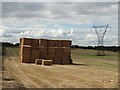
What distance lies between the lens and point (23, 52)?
30.5 meters

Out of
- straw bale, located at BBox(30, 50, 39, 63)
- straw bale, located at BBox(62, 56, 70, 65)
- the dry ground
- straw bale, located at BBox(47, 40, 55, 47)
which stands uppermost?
straw bale, located at BBox(47, 40, 55, 47)

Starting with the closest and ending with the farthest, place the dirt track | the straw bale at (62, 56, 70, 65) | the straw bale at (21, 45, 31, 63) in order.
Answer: the dirt track → the straw bale at (21, 45, 31, 63) → the straw bale at (62, 56, 70, 65)

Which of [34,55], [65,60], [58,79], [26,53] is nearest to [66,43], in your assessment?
[65,60]

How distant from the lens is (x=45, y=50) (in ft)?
101

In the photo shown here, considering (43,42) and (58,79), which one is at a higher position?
(43,42)

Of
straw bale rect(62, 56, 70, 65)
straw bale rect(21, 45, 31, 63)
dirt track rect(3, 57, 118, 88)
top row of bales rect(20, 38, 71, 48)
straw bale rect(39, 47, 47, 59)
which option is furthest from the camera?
top row of bales rect(20, 38, 71, 48)

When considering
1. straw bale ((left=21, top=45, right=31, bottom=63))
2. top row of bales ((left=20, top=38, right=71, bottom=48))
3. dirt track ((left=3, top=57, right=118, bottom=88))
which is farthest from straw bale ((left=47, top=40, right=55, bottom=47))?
dirt track ((left=3, top=57, right=118, bottom=88))

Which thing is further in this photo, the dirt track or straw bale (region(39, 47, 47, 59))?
straw bale (region(39, 47, 47, 59))

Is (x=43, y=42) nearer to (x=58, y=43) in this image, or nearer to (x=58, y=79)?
(x=58, y=43)

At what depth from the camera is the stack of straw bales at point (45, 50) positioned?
30609mm

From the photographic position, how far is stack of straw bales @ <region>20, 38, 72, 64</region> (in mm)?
30609

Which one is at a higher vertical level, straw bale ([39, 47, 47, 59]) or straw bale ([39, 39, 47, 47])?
straw bale ([39, 39, 47, 47])

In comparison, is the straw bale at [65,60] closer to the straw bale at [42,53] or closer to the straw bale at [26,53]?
the straw bale at [42,53]

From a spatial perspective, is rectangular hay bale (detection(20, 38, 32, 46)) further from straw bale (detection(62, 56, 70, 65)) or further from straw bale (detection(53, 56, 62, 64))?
straw bale (detection(62, 56, 70, 65))
